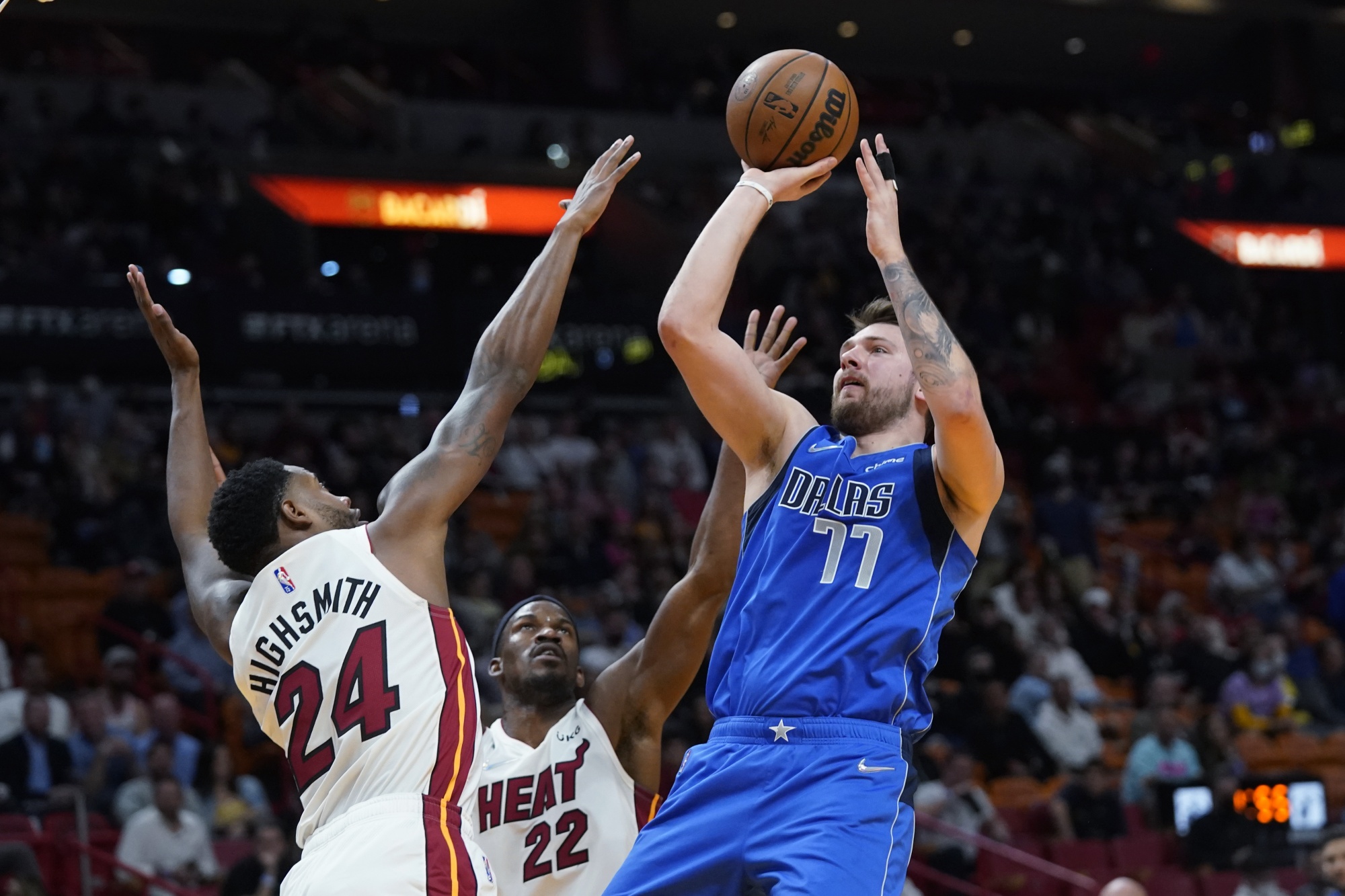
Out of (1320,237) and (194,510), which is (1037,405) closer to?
(1320,237)

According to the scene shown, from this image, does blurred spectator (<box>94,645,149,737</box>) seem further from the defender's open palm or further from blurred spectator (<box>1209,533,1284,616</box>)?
blurred spectator (<box>1209,533,1284,616</box>)

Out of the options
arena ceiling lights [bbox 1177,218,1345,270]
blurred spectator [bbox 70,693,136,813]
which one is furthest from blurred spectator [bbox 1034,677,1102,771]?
arena ceiling lights [bbox 1177,218,1345,270]

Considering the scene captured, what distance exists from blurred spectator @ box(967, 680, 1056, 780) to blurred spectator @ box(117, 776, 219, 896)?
229 inches

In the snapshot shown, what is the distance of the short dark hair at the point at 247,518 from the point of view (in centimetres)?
390

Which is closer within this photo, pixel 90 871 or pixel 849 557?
pixel 849 557

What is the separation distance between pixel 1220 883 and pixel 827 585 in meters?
8.08

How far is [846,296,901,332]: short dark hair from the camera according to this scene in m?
4.18

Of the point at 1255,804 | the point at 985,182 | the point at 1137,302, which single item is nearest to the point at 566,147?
the point at 985,182

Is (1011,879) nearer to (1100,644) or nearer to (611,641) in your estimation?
(611,641)


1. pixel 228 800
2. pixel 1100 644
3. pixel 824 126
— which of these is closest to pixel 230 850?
pixel 228 800

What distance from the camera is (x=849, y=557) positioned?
151 inches

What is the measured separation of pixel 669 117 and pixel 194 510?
62.7 ft

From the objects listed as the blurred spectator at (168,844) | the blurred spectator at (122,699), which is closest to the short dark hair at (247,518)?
the blurred spectator at (168,844)

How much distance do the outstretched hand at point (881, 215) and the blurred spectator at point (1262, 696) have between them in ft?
35.8
